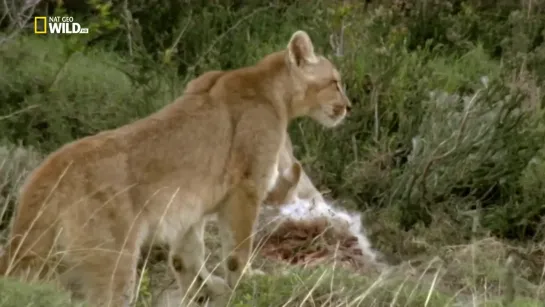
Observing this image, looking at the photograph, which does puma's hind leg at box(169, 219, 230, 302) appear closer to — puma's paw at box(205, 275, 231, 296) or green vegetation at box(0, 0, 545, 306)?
puma's paw at box(205, 275, 231, 296)

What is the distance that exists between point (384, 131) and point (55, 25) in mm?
2870

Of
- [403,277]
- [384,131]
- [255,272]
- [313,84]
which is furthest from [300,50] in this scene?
[384,131]

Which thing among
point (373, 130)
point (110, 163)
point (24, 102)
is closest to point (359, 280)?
point (110, 163)

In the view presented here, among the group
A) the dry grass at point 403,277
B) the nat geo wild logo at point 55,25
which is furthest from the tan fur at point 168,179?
the nat geo wild logo at point 55,25

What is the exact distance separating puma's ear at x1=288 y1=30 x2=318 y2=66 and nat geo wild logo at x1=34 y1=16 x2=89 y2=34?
320cm

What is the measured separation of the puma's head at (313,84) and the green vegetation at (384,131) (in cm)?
91

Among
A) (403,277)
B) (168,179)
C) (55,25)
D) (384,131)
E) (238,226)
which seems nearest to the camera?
(168,179)

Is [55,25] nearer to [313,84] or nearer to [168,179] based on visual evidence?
[313,84]

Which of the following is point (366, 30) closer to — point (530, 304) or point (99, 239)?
point (530, 304)

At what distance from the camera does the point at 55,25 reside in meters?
9.30

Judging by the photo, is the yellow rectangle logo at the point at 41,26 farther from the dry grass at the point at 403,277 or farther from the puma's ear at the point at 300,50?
the puma's ear at the point at 300,50

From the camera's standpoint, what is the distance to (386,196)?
7613mm

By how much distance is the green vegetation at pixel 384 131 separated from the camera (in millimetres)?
6207

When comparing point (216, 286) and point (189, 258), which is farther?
point (189, 258)
